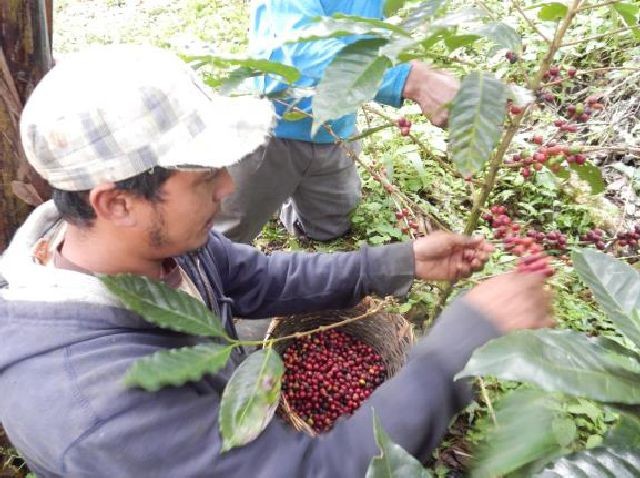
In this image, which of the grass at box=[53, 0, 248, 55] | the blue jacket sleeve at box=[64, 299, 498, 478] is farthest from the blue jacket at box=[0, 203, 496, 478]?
the grass at box=[53, 0, 248, 55]

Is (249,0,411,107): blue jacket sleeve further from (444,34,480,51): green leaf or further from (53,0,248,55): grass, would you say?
(53,0,248,55): grass

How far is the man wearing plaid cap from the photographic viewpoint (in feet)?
3.28

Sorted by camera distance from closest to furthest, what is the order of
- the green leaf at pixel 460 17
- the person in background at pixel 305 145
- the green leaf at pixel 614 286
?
the green leaf at pixel 614 286
the green leaf at pixel 460 17
the person in background at pixel 305 145

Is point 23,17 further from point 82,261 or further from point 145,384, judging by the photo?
point 145,384

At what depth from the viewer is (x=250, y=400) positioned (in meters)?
1.02

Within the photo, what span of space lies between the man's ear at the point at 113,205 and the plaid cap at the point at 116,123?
2 centimetres

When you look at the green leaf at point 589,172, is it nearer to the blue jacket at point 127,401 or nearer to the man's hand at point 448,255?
the man's hand at point 448,255

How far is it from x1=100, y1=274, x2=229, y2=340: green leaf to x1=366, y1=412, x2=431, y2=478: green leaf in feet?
1.66

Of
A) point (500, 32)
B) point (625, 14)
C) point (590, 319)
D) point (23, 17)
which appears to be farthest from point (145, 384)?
point (590, 319)

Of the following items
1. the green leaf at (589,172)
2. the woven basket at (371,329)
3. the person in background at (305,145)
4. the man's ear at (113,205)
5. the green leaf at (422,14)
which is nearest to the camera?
the green leaf at (422,14)

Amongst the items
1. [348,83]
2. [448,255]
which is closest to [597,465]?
[348,83]

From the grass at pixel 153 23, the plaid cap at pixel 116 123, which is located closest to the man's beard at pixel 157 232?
the plaid cap at pixel 116 123

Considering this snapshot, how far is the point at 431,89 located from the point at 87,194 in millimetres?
1019

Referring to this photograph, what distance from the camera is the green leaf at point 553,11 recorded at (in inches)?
41.9
